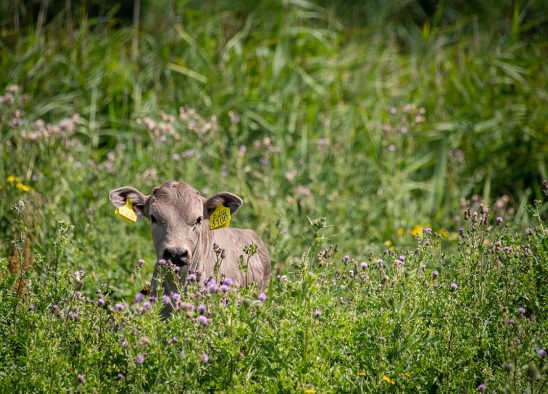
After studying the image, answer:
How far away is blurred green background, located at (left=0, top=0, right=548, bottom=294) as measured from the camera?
796 cm

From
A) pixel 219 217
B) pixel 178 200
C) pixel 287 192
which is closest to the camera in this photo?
pixel 178 200

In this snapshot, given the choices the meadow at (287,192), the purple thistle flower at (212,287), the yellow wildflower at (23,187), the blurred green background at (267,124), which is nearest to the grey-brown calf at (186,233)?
the meadow at (287,192)

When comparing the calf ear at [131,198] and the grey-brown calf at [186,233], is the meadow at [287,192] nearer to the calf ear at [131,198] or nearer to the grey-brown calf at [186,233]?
the grey-brown calf at [186,233]

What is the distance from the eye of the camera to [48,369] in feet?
15.2

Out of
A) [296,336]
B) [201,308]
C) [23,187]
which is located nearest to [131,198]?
[23,187]

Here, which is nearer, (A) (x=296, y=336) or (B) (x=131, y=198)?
(A) (x=296, y=336)

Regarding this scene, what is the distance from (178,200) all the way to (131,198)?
0.51m

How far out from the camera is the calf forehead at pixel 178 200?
5.81 m

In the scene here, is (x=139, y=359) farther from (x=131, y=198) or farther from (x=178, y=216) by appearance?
(x=131, y=198)

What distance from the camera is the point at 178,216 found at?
5.78m

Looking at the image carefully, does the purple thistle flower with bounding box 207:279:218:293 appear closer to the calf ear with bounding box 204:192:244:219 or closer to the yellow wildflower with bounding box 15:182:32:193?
the calf ear with bounding box 204:192:244:219

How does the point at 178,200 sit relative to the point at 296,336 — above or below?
above

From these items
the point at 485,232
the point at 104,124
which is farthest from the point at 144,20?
the point at 485,232

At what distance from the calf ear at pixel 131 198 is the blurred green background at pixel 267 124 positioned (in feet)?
2.96
